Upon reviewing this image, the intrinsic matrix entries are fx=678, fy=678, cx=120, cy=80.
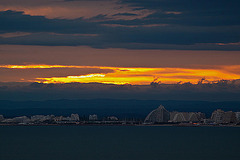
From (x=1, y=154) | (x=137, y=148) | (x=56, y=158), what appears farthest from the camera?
(x=137, y=148)

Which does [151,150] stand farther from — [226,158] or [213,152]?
[226,158]

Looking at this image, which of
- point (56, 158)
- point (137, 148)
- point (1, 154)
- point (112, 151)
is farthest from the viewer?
point (137, 148)

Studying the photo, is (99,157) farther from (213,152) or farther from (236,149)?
(236,149)

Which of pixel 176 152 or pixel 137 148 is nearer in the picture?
pixel 176 152

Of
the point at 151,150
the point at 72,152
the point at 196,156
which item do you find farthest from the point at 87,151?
the point at 196,156

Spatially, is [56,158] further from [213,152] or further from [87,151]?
[213,152]

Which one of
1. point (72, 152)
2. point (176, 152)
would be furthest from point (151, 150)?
point (72, 152)

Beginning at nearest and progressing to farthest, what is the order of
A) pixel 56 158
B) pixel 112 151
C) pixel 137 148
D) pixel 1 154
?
pixel 56 158 < pixel 1 154 < pixel 112 151 < pixel 137 148

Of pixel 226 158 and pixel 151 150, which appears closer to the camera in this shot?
pixel 226 158
